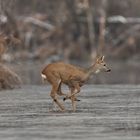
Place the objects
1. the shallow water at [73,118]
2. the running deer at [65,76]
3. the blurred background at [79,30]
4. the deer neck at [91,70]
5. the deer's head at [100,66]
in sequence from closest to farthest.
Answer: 1. the shallow water at [73,118]
2. the running deer at [65,76]
3. the deer neck at [91,70]
4. the deer's head at [100,66]
5. the blurred background at [79,30]

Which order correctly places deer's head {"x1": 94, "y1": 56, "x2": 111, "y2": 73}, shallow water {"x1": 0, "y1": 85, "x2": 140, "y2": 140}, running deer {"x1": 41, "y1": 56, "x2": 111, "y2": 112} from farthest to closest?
deer's head {"x1": 94, "y1": 56, "x2": 111, "y2": 73} < running deer {"x1": 41, "y1": 56, "x2": 111, "y2": 112} < shallow water {"x1": 0, "y1": 85, "x2": 140, "y2": 140}

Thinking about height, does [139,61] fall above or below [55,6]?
below

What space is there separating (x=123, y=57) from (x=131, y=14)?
7691 millimetres

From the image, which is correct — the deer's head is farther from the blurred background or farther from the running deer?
the blurred background

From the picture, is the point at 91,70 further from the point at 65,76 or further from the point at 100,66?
the point at 65,76

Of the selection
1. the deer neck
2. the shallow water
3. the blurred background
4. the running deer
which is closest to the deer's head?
the deer neck

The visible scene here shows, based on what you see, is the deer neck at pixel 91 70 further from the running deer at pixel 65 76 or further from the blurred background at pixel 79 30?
the blurred background at pixel 79 30

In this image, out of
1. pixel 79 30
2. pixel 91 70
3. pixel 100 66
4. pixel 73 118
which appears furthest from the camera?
pixel 79 30

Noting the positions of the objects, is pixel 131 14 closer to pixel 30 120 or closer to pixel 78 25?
pixel 78 25

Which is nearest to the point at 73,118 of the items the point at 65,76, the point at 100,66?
the point at 65,76

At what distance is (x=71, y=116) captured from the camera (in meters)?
15.9

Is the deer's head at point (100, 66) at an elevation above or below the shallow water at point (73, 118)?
above

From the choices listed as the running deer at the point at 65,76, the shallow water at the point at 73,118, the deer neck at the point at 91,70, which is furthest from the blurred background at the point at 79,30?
the running deer at the point at 65,76

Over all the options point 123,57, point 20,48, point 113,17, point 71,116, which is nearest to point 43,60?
point 20,48
